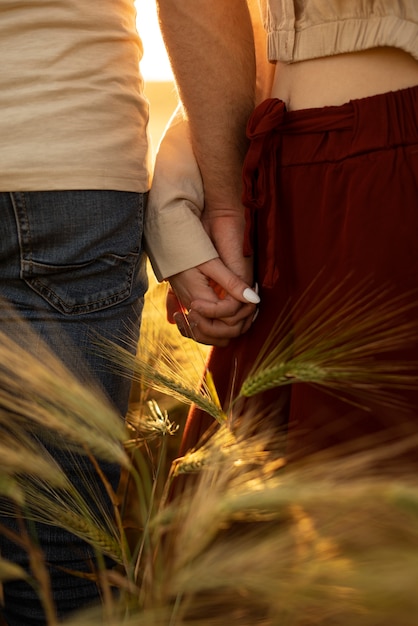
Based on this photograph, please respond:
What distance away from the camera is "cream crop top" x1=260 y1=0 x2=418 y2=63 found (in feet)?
3.33

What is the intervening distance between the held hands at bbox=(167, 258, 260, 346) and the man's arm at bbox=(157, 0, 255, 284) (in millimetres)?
34

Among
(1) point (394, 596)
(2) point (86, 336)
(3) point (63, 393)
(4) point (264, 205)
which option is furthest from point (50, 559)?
(1) point (394, 596)

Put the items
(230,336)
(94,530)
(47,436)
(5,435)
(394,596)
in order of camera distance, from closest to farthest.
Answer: (394,596)
(94,530)
(5,435)
(47,436)
(230,336)

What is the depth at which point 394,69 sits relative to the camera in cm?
104

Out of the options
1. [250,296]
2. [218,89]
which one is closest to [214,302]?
[250,296]

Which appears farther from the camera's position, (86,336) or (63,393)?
(86,336)

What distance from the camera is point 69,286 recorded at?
108cm

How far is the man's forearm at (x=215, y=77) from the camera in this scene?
1.14 meters

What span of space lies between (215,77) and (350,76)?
205 millimetres

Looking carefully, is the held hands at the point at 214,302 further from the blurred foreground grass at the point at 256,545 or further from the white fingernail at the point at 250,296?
the blurred foreground grass at the point at 256,545

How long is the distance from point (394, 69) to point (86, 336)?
0.54m

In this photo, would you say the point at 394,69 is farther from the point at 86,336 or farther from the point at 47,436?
the point at 47,436

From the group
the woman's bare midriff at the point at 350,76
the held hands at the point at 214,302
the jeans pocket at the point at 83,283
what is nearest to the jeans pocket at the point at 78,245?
the jeans pocket at the point at 83,283

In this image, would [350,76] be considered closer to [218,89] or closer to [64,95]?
[218,89]
